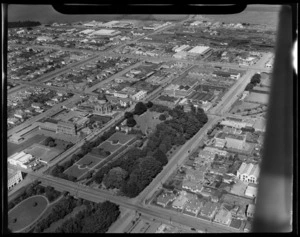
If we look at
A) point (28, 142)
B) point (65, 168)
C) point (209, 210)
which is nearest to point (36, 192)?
point (65, 168)

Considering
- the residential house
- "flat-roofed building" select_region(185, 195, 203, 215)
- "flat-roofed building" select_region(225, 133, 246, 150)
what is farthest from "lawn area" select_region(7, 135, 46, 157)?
"flat-roofed building" select_region(225, 133, 246, 150)

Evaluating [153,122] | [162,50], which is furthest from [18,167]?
[162,50]

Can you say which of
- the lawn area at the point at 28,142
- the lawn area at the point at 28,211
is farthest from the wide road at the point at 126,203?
the lawn area at the point at 28,142

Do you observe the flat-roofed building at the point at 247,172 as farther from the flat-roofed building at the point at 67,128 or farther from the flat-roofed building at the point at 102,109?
the flat-roofed building at the point at 102,109

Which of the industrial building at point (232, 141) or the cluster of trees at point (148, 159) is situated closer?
the cluster of trees at point (148, 159)

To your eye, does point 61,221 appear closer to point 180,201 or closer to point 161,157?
point 180,201

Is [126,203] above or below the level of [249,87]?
below
